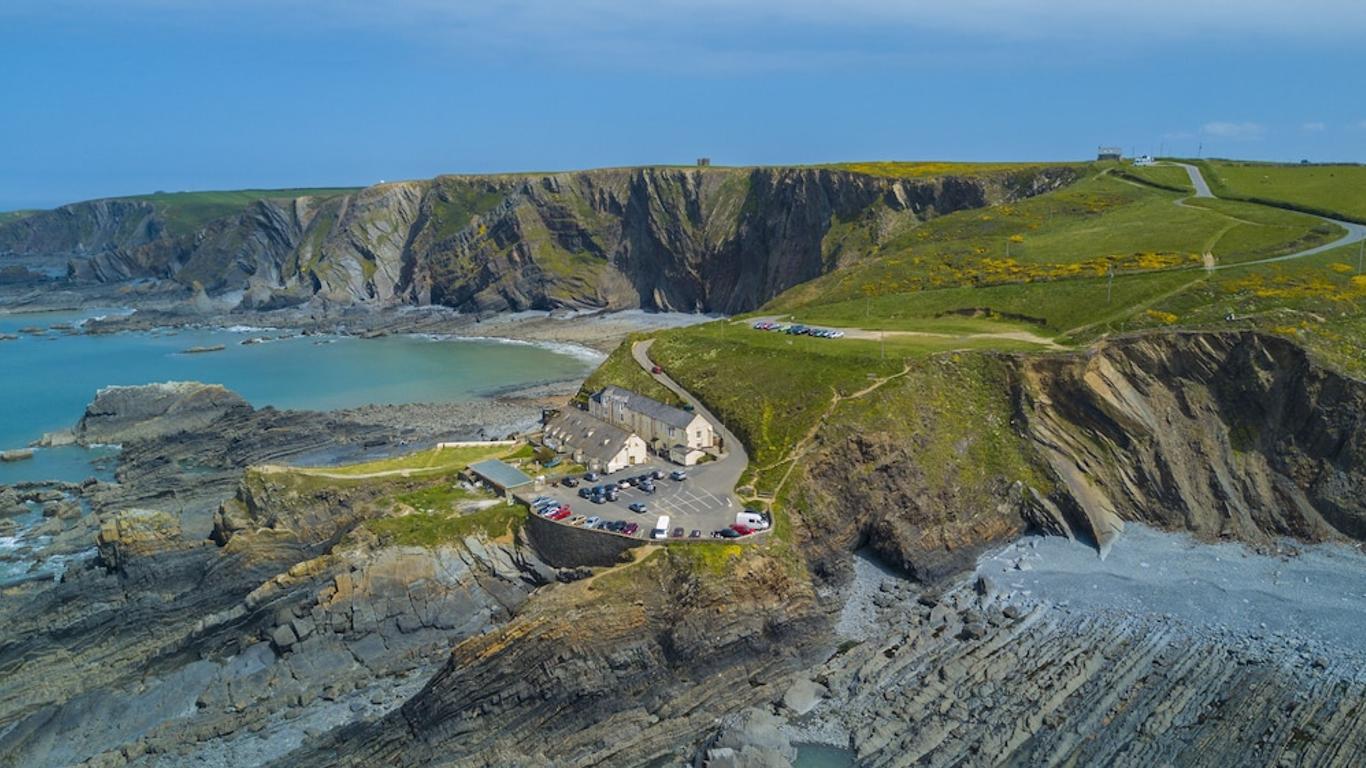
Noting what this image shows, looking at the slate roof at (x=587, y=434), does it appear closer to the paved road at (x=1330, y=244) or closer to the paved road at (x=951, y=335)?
the paved road at (x=951, y=335)

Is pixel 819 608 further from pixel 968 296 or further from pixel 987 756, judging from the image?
pixel 968 296

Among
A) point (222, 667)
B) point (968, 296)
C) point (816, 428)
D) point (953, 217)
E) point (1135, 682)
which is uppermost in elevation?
point (953, 217)

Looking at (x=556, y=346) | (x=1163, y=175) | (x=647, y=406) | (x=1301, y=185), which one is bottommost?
(x=556, y=346)

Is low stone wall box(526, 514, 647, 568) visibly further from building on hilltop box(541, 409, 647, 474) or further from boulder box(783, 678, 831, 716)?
boulder box(783, 678, 831, 716)

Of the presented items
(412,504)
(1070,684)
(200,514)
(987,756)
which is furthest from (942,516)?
(200,514)

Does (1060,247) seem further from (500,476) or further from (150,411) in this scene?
(150,411)

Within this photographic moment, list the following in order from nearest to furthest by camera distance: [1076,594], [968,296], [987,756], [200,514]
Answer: [987,756]
[1076,594]
[200,514]
[968,296]

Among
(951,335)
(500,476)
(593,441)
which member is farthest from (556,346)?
(500,476)
